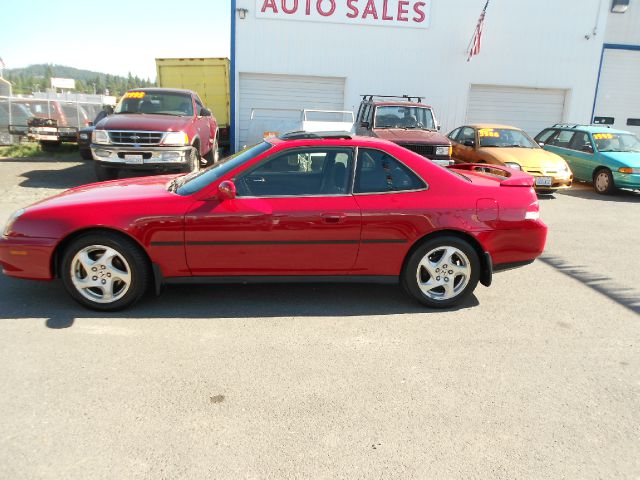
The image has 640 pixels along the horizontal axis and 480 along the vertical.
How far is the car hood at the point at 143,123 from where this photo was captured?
9.09 metres

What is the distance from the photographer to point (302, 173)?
423cm

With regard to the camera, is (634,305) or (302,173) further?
(634,305)

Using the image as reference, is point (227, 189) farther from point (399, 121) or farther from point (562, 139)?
point (562, 139)

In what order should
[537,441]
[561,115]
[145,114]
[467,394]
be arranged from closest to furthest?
[537,441] < [467,394] < [145,114] < [561,115]

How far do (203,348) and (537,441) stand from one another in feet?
7.18

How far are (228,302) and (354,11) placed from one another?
13.1 metres

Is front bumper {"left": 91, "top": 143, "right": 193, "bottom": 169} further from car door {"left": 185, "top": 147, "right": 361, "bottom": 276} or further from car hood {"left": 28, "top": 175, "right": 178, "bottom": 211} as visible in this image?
car door {"left": 185, "top": 147, "right": 361, "bottom": 276}

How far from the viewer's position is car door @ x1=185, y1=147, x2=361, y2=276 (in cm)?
401

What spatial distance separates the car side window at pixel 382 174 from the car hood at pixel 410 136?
5.04 m

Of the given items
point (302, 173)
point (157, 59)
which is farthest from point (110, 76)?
point (302, 173)

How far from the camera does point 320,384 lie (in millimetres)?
3145

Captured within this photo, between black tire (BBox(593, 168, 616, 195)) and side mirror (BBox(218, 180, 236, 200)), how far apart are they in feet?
32.6

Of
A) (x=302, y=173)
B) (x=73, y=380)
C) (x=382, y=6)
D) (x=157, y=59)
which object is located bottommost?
(x=73, y=380)

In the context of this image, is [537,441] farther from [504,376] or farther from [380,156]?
[380,156]
